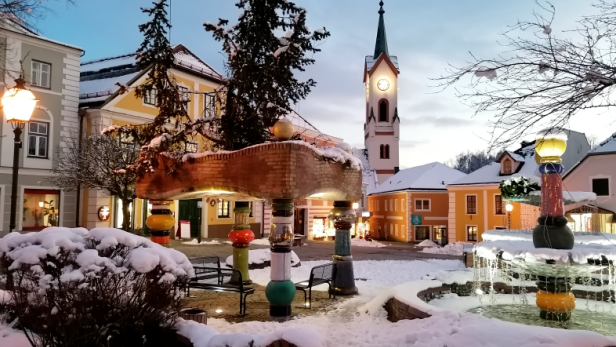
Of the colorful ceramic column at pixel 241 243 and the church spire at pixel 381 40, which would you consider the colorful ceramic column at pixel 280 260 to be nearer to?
the colorful ceramic column at pixel 241 243

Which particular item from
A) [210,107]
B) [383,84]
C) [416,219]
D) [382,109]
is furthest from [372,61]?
[210,107]

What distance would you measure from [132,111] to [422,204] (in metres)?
23.7

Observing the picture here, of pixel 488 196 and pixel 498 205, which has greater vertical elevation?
pixel 488 196

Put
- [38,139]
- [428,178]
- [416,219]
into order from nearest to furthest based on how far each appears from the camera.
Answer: [38,139] < [416,219] < [428,178]

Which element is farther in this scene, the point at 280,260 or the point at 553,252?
the point at 280,260

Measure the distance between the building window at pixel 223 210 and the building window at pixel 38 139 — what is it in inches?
404

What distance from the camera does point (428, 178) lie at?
1586 inches

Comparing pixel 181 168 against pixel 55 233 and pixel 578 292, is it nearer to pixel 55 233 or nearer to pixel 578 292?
pixel 55 233

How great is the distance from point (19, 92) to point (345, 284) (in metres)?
7.08

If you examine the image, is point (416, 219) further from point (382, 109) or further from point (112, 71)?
point (112, 71)

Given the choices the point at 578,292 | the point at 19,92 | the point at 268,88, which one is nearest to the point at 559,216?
the point at 578,292

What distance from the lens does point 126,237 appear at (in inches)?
220

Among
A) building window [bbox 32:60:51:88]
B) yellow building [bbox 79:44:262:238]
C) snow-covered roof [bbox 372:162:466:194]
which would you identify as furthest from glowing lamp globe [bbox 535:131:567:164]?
snow-covered roof [bbox 372:162:466:194]

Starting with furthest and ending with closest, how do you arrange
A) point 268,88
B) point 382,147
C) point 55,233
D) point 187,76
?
point 382,147, point 187,76, point 268,88, point 55,233
